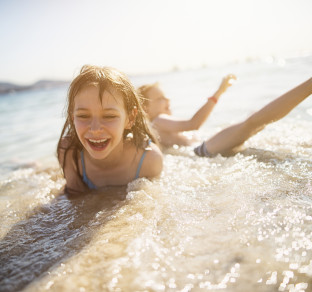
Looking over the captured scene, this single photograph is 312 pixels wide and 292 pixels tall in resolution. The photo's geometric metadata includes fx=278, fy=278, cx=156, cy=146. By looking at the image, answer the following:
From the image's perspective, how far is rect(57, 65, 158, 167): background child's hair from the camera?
2309 mm

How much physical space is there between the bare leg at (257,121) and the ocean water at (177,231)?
248 mm

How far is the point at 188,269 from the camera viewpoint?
4.47 ft

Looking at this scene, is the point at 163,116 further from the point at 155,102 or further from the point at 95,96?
the point at 95,96

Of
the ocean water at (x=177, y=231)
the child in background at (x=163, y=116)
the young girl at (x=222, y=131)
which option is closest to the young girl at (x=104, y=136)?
the ocean water at (x=177, y=231)

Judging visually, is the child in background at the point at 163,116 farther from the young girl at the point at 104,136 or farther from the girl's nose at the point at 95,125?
the girl's nose at the point at 95,125

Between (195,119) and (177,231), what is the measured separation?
215cm

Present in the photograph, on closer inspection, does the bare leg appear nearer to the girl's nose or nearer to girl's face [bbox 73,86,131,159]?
girl's face [bbox 73,86,131,159]

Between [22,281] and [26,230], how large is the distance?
66cm

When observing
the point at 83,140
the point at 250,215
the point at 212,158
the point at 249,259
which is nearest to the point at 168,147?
the point at 212,158

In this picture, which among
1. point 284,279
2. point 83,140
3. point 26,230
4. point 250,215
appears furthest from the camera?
point 83,140

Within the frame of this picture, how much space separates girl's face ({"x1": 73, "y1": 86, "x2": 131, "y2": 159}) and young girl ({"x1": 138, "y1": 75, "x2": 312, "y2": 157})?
111cm

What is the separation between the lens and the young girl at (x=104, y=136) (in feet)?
7.41

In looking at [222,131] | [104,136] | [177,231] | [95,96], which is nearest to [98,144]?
[104,136]

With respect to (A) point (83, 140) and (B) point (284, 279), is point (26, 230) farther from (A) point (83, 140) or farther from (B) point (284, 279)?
(B) point (284, 279)
